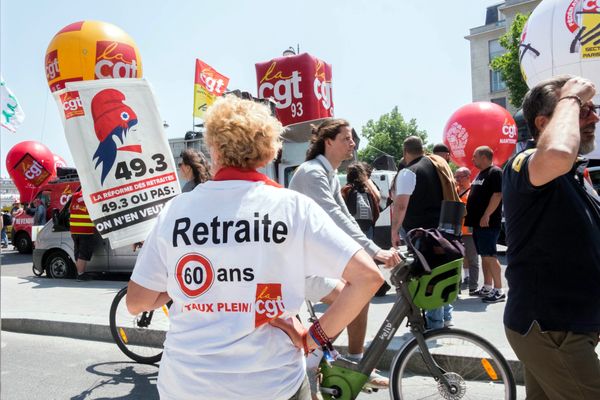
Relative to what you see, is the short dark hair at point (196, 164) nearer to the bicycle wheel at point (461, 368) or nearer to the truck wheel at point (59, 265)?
the bicycle wheel at point (461, 368)

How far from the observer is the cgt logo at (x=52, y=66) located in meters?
11.8

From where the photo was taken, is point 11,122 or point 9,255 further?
point 9,255

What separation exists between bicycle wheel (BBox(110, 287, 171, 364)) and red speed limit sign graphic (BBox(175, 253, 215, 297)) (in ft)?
11.7

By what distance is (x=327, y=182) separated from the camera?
3.88 meters

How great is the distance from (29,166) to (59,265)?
13312 millimetres

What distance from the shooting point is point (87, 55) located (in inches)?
453

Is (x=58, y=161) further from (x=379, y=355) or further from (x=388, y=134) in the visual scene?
(x=388, y=134)

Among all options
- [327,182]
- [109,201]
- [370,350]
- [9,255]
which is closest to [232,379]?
[370,350]

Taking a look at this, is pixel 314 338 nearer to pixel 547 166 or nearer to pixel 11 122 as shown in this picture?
pixel 547 166

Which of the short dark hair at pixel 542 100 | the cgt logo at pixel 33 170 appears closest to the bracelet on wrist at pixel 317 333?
the short dark hair at pixel 542 100

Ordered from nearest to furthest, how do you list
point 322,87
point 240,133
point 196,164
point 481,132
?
point 240,133, point 196,164, point 322,87, point 481,132

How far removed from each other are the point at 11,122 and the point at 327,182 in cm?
382

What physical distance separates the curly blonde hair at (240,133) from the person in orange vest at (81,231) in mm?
8380

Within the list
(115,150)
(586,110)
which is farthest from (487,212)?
(586,110)
